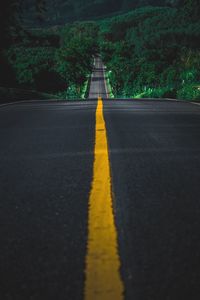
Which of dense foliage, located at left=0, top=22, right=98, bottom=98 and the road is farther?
dense foliage, located at left=0, top=22, right=98, bottom=98

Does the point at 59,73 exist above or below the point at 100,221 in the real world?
below

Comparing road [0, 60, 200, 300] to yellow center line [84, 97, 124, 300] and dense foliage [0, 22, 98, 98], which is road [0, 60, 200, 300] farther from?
dense foliage [0, 22, 98, 98]

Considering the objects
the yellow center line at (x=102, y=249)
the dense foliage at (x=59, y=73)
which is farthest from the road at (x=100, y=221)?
the dense foliage at (x=59, y=73)

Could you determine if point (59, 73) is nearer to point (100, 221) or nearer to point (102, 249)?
point (100, 221)

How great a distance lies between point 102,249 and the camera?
7.28 feet

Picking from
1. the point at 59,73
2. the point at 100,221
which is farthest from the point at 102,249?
the point at 59,73

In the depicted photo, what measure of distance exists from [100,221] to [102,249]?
0.39 m

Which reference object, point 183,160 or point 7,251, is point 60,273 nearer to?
point 7,251

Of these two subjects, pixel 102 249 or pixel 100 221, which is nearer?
pixel 102 249

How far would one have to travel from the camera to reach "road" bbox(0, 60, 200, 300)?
190cm

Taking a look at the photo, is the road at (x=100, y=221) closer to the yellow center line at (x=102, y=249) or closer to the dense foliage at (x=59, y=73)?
the yellow center line at (x=102, y=249)

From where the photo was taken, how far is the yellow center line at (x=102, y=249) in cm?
182

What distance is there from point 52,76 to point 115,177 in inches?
4026

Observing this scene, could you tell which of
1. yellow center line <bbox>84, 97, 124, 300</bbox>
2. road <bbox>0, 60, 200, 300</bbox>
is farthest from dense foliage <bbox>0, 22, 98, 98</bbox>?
yellow center line <bbox>84, 97, 124, 300</bbox>
